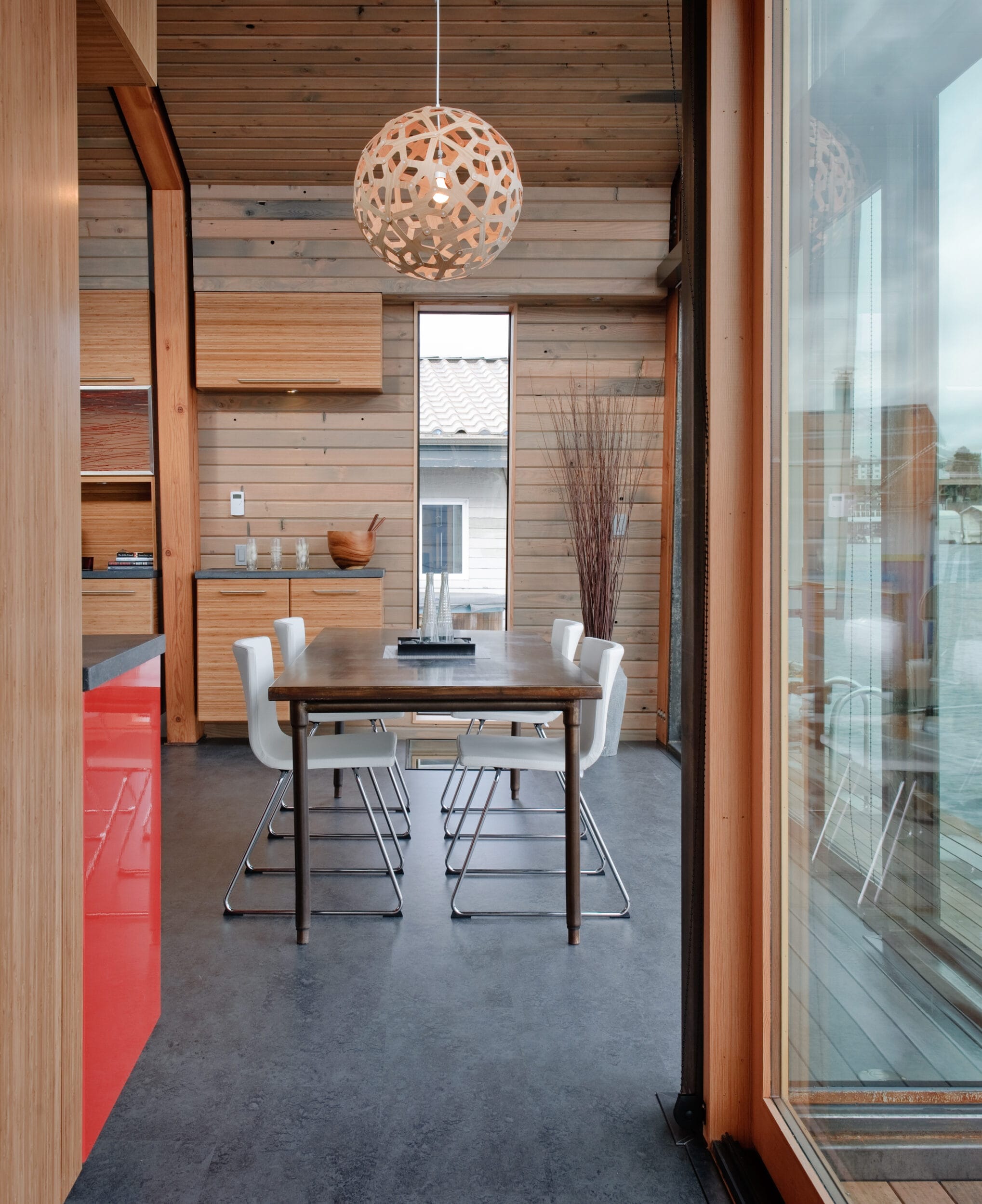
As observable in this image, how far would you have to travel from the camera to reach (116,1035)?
1871 millimetres

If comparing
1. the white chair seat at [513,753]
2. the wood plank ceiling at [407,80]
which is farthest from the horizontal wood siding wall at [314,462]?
→ the white chair seat at [513,753]

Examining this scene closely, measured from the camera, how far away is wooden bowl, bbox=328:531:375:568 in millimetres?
5289

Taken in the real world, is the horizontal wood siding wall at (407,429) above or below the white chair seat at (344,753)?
above

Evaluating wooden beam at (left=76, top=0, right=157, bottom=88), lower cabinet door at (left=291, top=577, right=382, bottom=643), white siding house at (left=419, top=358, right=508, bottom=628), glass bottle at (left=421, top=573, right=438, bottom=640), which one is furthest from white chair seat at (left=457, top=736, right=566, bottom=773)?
white siding house at (left=419, top=358, right=508, bottom=628)

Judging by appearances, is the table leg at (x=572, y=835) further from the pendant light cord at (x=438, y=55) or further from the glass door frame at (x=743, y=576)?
the pendant light cord at (x=438, y=55)

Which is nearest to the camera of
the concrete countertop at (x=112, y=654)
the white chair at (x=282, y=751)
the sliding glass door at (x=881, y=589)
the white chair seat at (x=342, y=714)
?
the sliding glass door at (x=881, y=589)

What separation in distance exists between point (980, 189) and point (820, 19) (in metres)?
0.73

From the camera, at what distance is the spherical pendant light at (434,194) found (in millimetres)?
2723

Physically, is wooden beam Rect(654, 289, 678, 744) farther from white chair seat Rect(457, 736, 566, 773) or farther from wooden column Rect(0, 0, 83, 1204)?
wooden column Rect(0, 0, 83, 1204)

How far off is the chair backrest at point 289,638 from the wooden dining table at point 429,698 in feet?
2.27

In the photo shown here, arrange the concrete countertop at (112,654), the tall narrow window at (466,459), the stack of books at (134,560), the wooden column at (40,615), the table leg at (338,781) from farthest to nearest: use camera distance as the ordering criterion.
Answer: the tall narrow window at (466,459)
the stack of books at (134,560)
the table leg at (338,781)
the concrete countertop at (112,654)
the wooden column at (40,615)

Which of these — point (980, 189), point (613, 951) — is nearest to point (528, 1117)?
point (613, 951)

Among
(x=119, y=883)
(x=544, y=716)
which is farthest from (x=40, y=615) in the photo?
(x=544, y=716)

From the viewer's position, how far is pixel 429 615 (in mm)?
3639
